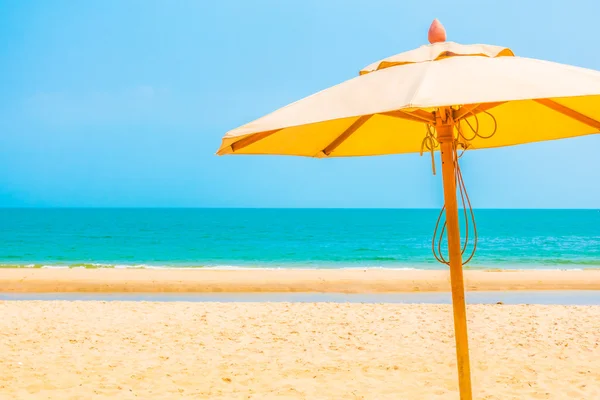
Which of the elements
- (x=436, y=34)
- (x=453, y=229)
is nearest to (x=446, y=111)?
(x=436, y=34)

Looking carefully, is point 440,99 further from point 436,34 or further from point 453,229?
point 453,229

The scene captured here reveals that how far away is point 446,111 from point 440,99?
109cm

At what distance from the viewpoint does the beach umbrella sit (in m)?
2.17

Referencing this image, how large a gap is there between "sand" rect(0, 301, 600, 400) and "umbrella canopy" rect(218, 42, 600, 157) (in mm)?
2296

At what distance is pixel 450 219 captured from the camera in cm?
307

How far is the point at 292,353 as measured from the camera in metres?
6.29

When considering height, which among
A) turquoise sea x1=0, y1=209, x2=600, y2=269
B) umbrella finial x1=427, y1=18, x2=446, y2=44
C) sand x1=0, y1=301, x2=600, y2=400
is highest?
umbrella finial x1=427, y1=18, x2=446, y2=44

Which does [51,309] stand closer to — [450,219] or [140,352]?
[140,352]

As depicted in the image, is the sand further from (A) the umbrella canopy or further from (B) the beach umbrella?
(A) the umbrella canopy

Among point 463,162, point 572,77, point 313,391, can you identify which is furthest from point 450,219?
point 313,391

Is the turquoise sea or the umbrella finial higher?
the umbrella finial

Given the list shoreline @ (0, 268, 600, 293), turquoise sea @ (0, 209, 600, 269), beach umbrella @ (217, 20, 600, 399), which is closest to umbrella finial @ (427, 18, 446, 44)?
beach umbrella @ (217, 20, 600, 399)

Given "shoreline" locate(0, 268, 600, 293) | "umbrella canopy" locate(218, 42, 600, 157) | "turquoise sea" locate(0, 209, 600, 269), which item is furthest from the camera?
"turquoise sea" locate(0, 209, 600, 269)

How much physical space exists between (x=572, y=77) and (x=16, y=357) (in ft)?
19.8
